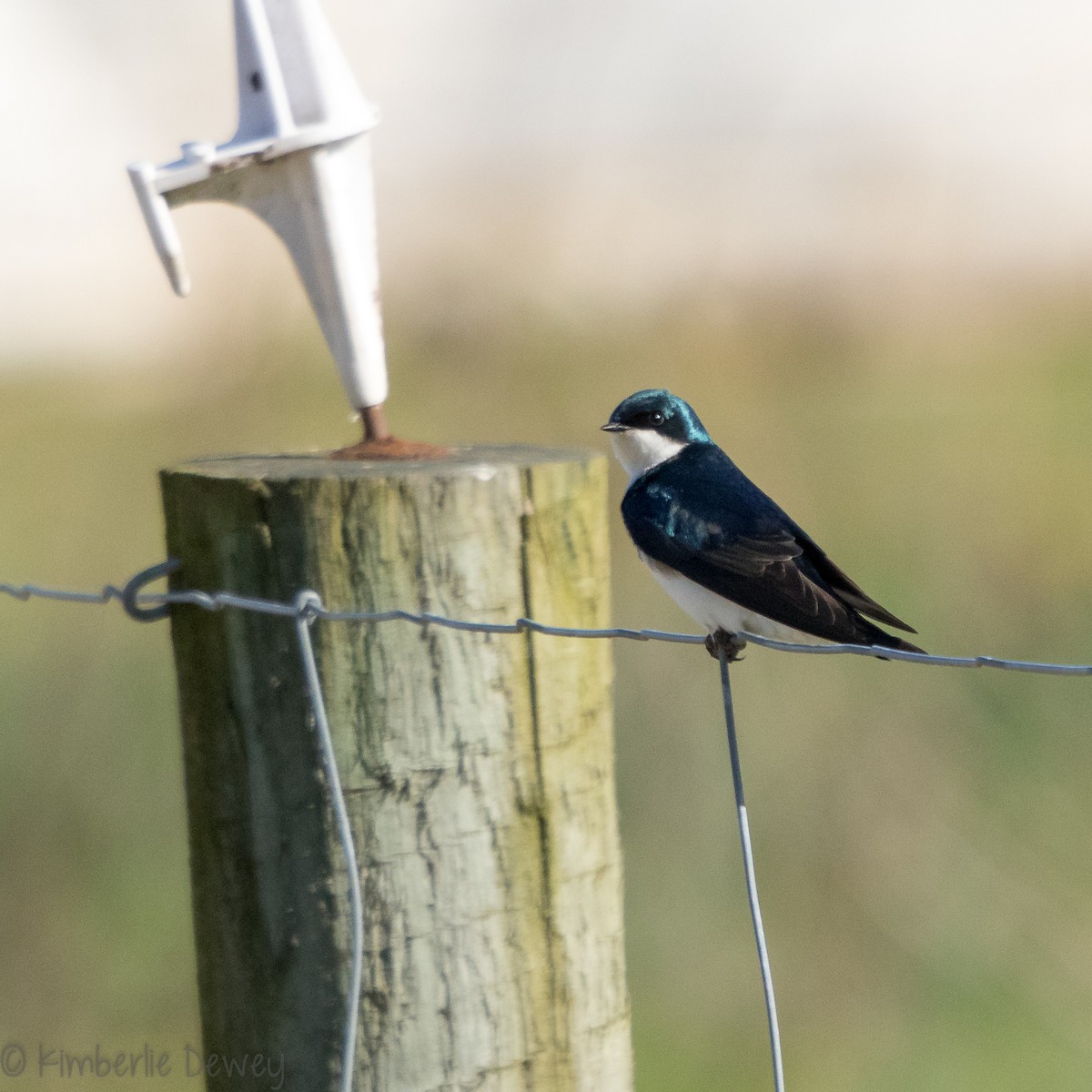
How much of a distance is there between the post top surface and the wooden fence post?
12 mm

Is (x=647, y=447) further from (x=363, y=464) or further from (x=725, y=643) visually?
(x=363, y=464)

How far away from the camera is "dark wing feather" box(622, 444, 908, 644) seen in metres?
2.26

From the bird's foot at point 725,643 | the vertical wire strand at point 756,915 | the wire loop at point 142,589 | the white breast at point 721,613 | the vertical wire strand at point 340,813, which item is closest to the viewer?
the vertical wire strand at point 756,915

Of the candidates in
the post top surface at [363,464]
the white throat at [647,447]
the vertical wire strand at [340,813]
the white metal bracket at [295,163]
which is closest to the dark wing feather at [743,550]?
the white throat at [647,447]

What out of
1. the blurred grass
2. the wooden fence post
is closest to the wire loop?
the wooden fence post

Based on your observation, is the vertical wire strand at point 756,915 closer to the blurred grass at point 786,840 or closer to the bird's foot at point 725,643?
the bird's foot at point 725,643

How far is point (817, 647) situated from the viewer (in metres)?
1.43

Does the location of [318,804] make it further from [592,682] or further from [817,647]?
[817,647]

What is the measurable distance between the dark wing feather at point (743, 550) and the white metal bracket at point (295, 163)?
0.79 meters

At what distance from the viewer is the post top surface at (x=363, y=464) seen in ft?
5.55

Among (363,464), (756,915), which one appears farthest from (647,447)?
(756,915)

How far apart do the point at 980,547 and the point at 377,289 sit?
4.01 metres

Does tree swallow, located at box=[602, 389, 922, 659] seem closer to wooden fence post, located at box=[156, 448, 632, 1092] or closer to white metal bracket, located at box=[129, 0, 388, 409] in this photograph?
wooden fence post, located at box=[156, 448, 632, 1092]

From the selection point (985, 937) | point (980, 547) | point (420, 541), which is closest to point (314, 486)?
point (420, 541)
